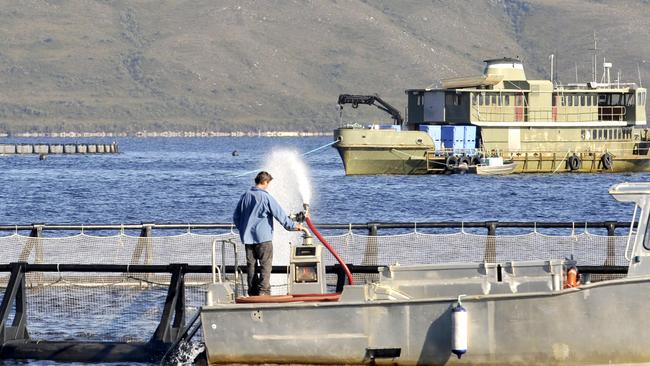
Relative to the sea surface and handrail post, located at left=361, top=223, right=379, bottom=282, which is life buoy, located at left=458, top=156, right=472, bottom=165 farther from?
handrail post, located at left=361, top=223, right=379, bottom=282

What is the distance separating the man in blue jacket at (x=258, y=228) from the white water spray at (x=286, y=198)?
496 mm

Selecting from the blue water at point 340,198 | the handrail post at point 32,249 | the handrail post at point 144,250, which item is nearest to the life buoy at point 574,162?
the blue water at point 340,198

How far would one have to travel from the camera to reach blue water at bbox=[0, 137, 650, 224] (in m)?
58.3

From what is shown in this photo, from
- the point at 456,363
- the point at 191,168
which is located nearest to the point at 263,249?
the point at 456,363

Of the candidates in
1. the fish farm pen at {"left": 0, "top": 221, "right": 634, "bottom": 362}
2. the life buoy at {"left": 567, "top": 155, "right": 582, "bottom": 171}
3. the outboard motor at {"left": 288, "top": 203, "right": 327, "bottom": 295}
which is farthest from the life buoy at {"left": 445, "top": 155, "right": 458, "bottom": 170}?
the outboard motor at {"left": 288, "top": 203, "right": 327, "bottom": 295}

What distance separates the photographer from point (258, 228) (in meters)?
17.0

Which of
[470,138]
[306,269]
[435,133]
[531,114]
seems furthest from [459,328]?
[531,114]

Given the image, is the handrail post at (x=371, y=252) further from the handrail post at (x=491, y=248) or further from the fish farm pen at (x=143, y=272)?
the handrail post at (x=491, y=248)

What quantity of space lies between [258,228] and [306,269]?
813 millimetres

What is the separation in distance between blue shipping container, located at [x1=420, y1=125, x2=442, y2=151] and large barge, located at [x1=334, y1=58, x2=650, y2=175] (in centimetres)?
6

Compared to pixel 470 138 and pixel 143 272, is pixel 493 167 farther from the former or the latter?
pixel 143 272

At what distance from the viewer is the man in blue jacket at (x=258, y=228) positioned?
16.9m

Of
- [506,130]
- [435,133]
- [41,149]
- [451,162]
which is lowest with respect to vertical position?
[451,162]

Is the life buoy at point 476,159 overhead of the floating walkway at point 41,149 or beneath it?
beneath
